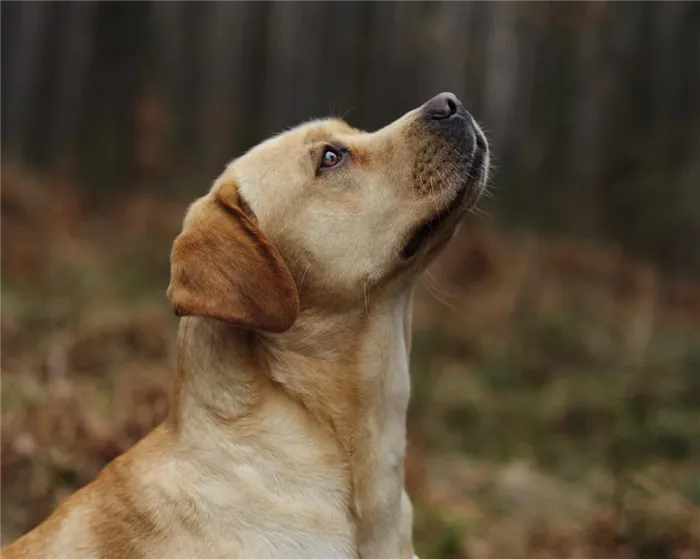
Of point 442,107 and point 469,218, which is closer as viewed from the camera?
point 442,107

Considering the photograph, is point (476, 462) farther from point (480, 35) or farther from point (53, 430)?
point (480, 35)

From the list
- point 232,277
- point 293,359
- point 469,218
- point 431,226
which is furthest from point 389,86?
point 232,277

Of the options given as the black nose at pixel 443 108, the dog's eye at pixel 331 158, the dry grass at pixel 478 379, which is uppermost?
the black nose at pixel 443 108

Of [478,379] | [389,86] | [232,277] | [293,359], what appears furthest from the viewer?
[389,86]

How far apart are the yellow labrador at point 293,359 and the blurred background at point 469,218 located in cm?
273

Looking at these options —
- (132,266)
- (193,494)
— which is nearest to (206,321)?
(193,494)

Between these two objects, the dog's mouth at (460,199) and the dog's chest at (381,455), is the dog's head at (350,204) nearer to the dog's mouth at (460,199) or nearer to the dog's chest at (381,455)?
the dog's mouth at (460,199)

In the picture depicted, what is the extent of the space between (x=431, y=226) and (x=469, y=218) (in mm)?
7140

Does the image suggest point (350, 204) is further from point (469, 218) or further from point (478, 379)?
point (469, 218)

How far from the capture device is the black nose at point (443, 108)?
3.32 meters

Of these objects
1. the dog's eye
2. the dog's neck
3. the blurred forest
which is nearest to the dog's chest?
the dog's neck

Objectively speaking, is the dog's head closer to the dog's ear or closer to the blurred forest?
the dog's ear

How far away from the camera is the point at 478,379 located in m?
8.40

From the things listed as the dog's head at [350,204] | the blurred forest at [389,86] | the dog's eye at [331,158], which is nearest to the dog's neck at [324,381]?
the dog's head at [350,204]
